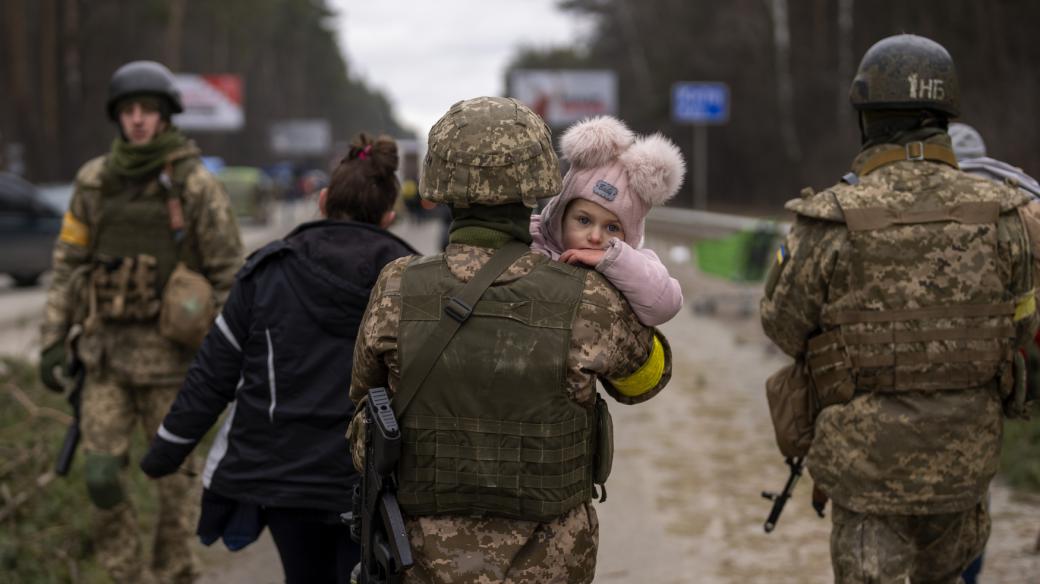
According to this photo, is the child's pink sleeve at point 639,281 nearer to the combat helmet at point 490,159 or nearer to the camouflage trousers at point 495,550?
the combat helmet at point 490,159

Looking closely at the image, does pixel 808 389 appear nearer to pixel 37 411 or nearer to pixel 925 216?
pixel 925 216

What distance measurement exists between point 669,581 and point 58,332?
2851 millimetres

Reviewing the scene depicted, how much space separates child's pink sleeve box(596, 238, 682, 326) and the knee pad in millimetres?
2688

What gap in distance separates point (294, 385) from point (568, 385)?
110 centimetres

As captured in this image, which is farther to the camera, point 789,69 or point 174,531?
point 789,69

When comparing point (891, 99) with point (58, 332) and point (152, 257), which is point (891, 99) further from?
point (58, 332)

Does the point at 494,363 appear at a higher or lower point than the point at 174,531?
higher

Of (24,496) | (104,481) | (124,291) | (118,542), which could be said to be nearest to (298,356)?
(104,481)

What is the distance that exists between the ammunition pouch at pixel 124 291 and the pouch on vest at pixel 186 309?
98mm

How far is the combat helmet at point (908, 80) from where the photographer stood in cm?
391

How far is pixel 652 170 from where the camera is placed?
3.20 meters

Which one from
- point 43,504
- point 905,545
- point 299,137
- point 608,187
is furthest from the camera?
point 299,137

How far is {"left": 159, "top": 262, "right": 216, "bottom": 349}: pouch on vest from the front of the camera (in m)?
5.06

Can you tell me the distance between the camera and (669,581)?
18.9 feet
